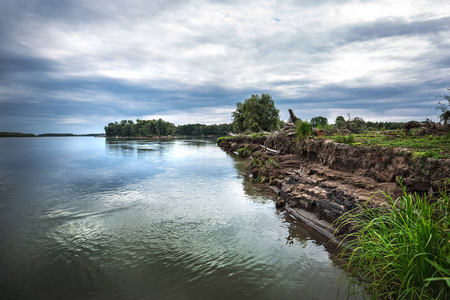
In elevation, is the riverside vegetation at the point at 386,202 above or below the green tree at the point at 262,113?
below

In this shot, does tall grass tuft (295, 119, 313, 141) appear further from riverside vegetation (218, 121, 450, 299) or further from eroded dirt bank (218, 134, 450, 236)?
eroded dirt bank (218, 134, 450, 236)

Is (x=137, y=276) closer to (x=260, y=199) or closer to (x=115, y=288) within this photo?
(x=115, y=288)

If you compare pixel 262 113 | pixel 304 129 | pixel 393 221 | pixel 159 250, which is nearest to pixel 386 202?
pixel 393 221

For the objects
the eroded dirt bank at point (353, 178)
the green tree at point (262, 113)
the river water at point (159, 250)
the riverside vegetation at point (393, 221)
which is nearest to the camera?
the riverside vegetation at point (393, 221)

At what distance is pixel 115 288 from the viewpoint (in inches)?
203

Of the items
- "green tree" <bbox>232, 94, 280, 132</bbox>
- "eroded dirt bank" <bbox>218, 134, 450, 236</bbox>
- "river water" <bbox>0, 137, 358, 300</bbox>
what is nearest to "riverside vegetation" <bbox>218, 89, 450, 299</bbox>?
"eroded dirt bank" <bbox>218, 134, 450, 236</bbox>

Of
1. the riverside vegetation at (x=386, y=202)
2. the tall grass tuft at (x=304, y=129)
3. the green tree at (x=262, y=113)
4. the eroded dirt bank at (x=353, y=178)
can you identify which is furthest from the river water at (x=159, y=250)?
the green tree at (x=262, y=113)

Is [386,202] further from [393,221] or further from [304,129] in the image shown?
[304,129]

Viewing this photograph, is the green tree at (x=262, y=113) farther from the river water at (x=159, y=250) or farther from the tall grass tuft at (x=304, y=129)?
the river water at (x=159, y=250)

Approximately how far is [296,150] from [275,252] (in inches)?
478

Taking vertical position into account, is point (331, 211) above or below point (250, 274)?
above

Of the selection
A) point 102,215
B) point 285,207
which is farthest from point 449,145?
point 102,215

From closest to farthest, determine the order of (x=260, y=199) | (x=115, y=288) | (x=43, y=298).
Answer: (x=43, y=298) < (x=115, y=288) < (x=260, y=199)

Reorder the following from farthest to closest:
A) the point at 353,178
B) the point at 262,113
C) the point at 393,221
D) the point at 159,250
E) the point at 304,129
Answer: the point at 262,113, the point at 304,129, the point at 353,178, the point at 159,250, the point at 393,221
